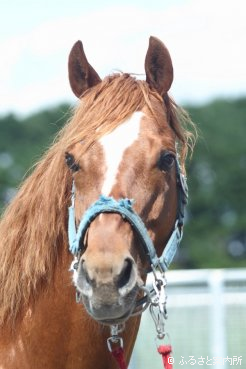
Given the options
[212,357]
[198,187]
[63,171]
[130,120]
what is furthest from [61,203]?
[198,187]

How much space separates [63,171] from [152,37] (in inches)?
32.2

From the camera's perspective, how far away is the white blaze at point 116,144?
4039mm

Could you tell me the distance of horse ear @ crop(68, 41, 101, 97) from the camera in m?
4.56

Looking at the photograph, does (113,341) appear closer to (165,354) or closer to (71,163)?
(165,354)

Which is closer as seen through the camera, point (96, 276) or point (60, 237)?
point (96, 276)

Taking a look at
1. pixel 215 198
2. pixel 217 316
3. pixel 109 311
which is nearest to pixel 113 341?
pixel 109 311

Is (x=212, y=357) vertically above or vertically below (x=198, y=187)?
above

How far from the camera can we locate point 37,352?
423 centimetres

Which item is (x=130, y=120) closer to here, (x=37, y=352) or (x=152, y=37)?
(x=152, y=37)

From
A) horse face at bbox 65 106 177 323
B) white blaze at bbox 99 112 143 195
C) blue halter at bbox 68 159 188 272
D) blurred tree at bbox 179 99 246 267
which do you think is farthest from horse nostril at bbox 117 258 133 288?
blurred tree at bbox 179 99 246 267

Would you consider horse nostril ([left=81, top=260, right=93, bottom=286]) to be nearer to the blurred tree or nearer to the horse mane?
the horse mane

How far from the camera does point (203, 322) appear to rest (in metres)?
9.72

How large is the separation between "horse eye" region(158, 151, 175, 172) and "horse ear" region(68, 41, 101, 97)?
0.65m

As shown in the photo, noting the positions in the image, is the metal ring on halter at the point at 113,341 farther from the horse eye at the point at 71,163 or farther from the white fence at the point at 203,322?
the white fence at the point at 203,322
